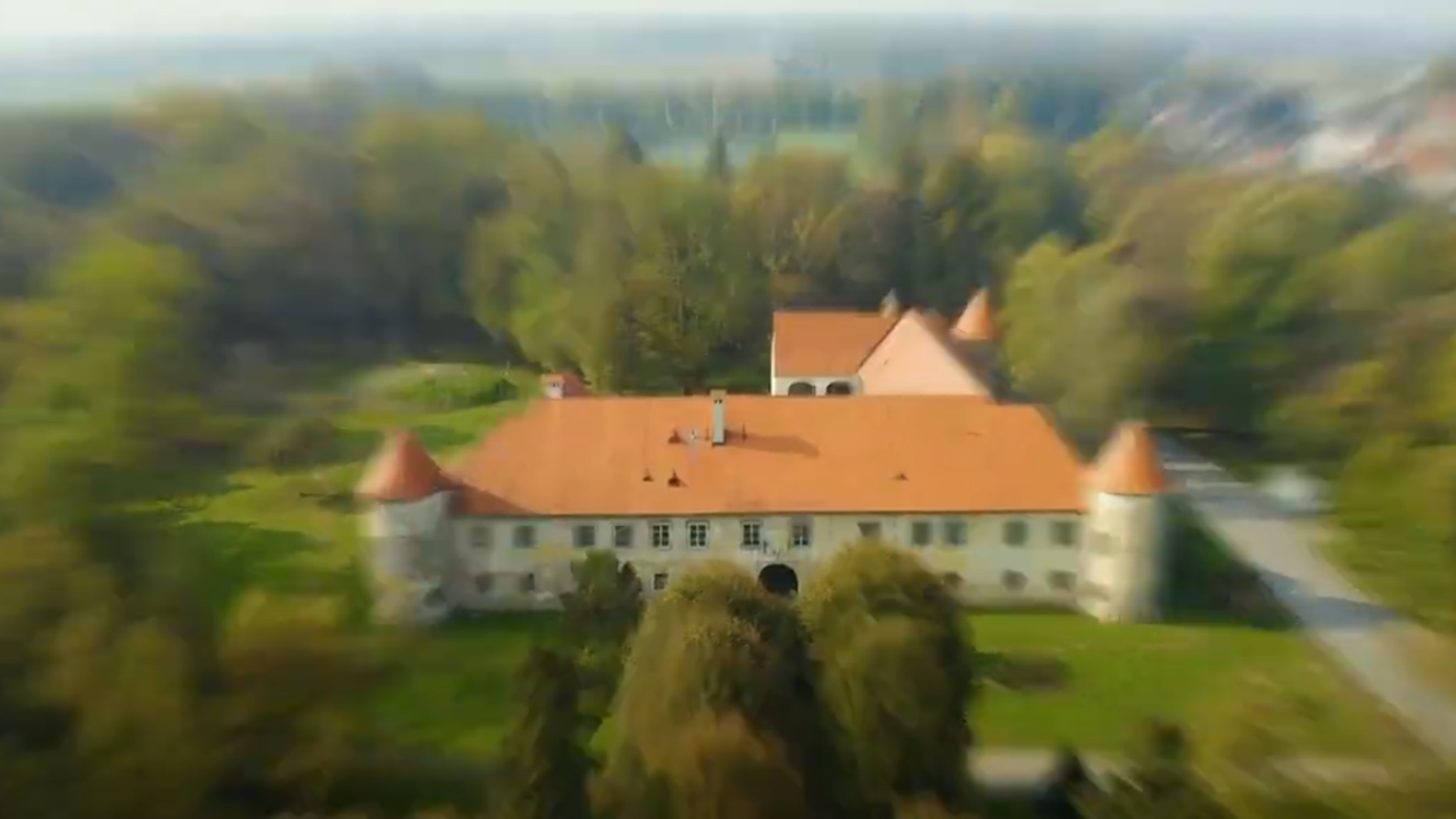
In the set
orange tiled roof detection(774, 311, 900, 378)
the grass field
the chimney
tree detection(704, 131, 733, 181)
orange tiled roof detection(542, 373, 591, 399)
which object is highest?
tree detection(704, 131, 733, 181)

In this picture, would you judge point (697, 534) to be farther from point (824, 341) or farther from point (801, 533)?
point (824, 341)

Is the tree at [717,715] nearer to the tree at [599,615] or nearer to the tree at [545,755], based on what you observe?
the tree at [545,755]

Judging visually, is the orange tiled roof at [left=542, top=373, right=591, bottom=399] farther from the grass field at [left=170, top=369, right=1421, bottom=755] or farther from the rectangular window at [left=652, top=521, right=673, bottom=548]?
the rectangular window at [left=652, top=521, right=673, bottom=548]

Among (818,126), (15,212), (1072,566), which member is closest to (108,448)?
(15,212)

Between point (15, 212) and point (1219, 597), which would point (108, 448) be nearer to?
point (15, 212)

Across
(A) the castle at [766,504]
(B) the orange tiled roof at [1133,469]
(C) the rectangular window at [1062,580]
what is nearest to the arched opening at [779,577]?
(A) the castle at [766,504]

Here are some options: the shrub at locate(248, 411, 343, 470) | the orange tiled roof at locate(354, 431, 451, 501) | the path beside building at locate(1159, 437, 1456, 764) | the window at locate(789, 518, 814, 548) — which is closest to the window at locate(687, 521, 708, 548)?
the window at locate(789, 518, 814, 548)
